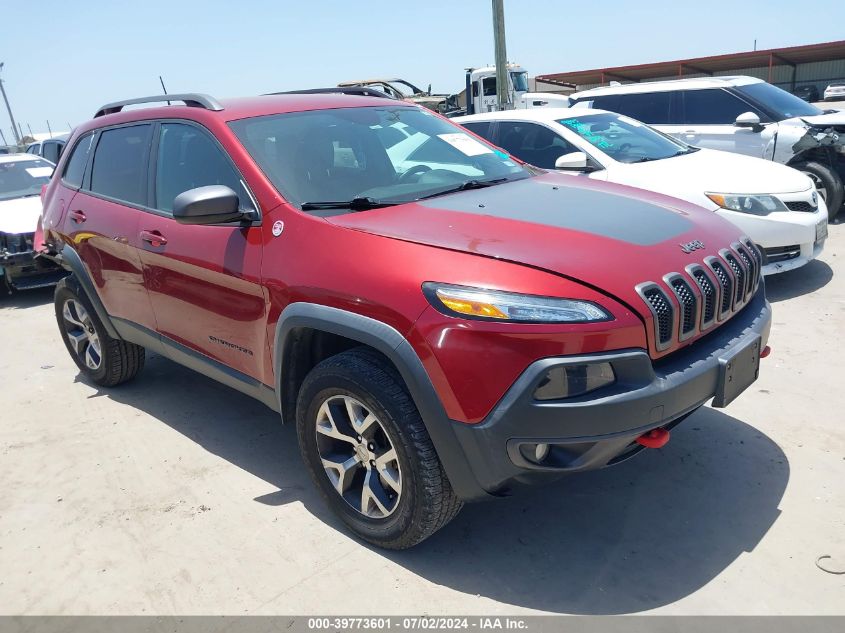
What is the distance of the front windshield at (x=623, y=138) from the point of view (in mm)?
6324

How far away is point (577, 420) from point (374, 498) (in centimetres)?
96

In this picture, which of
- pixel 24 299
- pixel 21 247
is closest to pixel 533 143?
pixel 21 247

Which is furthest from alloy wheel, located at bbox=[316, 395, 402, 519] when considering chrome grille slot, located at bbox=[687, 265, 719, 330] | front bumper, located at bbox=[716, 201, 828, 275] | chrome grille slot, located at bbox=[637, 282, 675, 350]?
front bumper, located at bbox=[716, 201, 828, 275]

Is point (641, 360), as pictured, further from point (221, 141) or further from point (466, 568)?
point (221, 141)

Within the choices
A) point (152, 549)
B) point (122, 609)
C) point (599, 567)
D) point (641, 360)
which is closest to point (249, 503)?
point (152, 549)

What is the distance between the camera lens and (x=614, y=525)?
2904 mm

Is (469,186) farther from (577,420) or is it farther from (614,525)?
(614,525)

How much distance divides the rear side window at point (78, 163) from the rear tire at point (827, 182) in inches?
282

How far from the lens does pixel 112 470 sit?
373 centimetres

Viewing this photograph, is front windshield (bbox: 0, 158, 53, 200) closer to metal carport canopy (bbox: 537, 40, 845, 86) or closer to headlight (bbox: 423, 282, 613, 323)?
headlight (bbox: 423, 282, 613, 323)

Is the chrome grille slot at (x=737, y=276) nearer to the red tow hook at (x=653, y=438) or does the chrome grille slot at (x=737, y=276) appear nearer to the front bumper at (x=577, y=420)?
the front bumper at (x=577, y=420)

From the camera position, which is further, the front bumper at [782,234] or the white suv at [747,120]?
the white suv at [747,120]

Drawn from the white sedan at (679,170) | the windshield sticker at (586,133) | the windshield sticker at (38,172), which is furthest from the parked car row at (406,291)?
the windshield sticker at (38,172)

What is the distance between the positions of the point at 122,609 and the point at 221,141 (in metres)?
2.06
